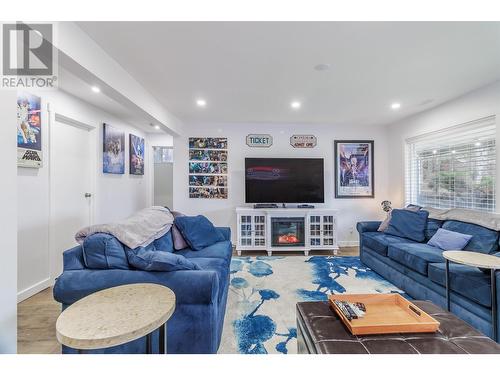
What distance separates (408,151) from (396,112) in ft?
2.60

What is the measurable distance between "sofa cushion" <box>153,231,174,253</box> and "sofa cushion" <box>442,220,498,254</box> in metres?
3.14

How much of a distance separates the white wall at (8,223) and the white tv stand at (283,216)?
3.03 m

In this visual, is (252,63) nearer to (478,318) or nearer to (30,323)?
(478,318)

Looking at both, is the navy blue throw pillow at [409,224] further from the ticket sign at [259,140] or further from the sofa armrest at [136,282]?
the sofa armrest at [136,282]

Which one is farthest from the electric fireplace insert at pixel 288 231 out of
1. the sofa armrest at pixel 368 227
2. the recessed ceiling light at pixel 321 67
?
the recessed ceiling light at pixel 321 67

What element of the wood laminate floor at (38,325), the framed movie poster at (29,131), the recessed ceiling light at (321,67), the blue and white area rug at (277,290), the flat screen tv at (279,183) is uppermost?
the recessed ceiling light at (321,67)

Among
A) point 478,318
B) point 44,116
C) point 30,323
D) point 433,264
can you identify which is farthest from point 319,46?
point 30,323

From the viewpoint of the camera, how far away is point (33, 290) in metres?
2.63

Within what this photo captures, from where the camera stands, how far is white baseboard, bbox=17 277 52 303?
8.13 ft

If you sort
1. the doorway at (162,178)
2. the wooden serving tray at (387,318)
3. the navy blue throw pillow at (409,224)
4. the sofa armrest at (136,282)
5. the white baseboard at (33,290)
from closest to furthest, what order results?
the wooden serving tray at (387,318) < the sofa armrest at (136,282) < the white baseboard at (33,290) < the navy blue throw pillow at (409,224) < the doorway at (162,178)

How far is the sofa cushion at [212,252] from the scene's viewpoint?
8.05 feet

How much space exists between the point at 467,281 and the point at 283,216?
2.50m

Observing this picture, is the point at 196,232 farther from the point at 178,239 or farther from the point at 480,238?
the point at 480,238

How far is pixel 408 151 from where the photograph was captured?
4.16 metres
